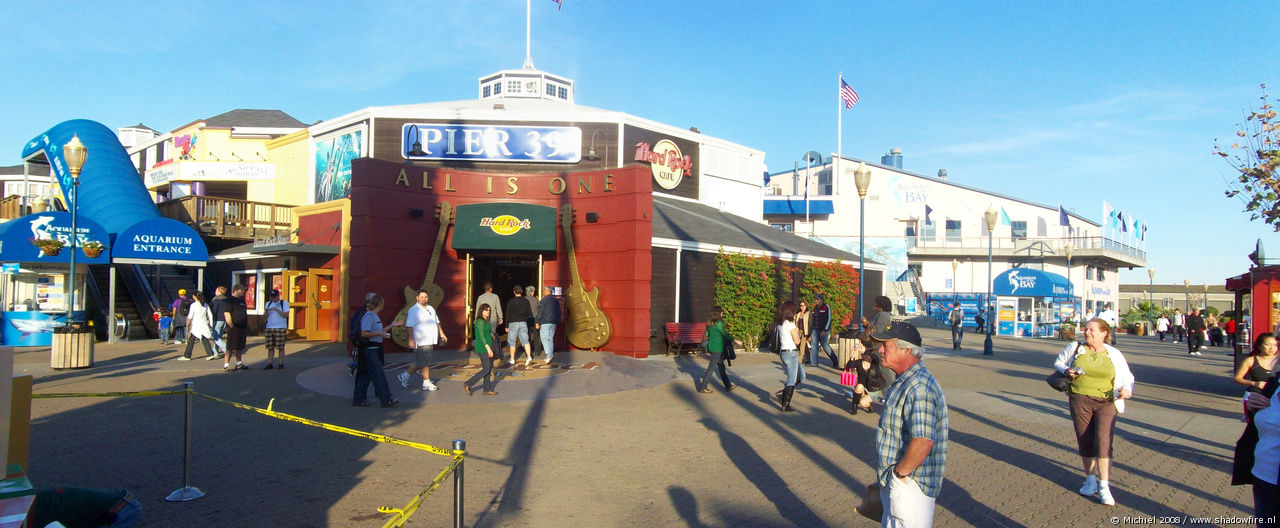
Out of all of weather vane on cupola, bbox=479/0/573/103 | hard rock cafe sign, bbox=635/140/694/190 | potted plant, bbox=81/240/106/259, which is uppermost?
weather vane on cupola, bbox=479/0/573/103

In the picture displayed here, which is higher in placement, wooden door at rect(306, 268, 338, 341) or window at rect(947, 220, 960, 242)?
window at rect(947, 220, 960, 242)

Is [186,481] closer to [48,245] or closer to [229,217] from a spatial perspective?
[48,245]

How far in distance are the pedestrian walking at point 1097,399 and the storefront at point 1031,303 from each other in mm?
28607

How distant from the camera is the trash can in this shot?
45.4 feet

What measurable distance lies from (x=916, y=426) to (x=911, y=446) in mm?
105

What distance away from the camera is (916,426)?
12.1ft

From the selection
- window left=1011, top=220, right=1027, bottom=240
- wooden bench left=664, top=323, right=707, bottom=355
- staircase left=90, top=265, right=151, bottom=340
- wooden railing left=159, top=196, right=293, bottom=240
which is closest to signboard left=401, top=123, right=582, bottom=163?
wooden bench left=664, top=323, right=707, bottom=355

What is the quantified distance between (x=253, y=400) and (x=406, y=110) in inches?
434

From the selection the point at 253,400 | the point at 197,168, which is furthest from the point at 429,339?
the point at 197,168

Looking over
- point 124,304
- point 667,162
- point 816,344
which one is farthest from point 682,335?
point 124,304

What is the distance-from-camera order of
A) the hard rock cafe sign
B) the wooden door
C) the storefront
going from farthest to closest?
the storefront, the hard rock cafe sign, the wooden door

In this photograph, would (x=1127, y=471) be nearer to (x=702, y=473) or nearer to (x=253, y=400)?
(x=702, y=473)

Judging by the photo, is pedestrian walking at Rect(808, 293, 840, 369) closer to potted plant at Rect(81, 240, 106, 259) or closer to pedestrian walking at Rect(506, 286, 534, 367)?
pedestrian walking at Rect(506, 286, 534, 367)

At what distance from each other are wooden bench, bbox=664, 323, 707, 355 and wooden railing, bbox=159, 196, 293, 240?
45.3 feet
